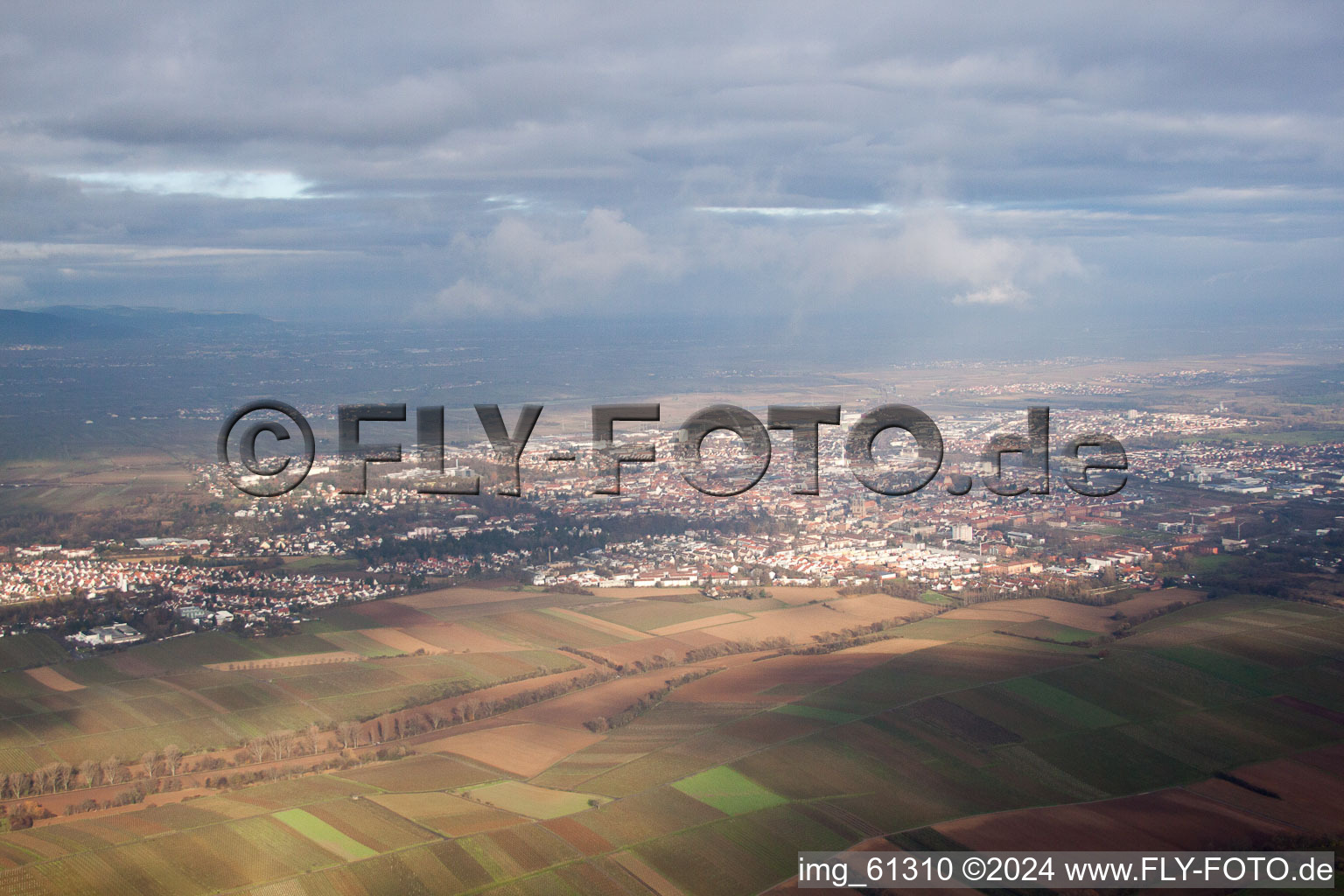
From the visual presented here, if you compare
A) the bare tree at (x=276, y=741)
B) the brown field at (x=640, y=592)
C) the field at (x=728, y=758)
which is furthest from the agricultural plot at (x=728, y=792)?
the brown field at (x=640, y=592)

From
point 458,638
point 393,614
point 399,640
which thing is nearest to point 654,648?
point 458,638

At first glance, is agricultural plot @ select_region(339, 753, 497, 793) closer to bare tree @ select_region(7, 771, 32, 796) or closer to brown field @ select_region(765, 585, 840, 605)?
bare tree @ select_region(7, 771, 32, 796)

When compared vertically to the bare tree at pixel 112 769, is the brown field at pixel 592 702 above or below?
above

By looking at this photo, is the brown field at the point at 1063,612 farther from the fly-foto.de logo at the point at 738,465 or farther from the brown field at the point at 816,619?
the fly-foto.de logo at the point at 738,465

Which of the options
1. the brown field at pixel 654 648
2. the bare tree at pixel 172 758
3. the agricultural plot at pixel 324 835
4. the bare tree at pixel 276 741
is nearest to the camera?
the agricultural plot at pixel 324 835

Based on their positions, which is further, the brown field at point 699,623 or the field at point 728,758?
the brown field at point 699,623

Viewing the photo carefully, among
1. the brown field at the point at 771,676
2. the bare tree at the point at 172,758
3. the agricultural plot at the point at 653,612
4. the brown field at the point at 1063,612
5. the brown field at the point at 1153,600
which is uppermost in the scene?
the brown field at the point at 1153,600

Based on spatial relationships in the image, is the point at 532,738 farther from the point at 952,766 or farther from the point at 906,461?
the point at 906,461

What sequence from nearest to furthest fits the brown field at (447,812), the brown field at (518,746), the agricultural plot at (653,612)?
the brown field at (447,812) < the brown field at (518,746) < the agricultural plot at (653,612)
